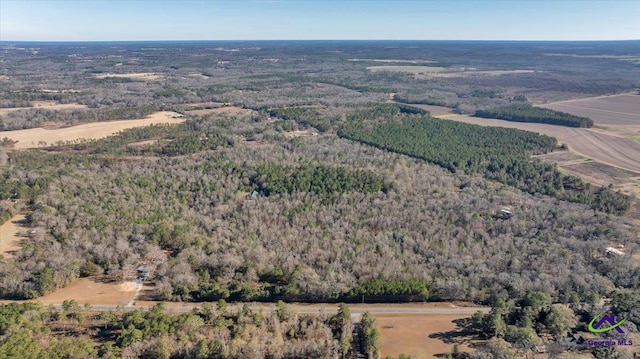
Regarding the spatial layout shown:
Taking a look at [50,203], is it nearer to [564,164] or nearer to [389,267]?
[389,267]

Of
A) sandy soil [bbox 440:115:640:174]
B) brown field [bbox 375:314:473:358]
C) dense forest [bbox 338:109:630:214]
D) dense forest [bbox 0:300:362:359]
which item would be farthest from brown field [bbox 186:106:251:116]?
brown field [bbox 375:314:473:358]

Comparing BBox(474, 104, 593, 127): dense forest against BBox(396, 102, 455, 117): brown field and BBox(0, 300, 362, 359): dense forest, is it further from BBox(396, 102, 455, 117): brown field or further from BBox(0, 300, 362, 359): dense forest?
BBox(0, 300, 362, 359): dense forest

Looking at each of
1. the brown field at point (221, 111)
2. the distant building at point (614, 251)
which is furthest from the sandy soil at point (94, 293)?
the brown field at point (221, 111)

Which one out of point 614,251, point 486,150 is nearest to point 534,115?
point 486,150

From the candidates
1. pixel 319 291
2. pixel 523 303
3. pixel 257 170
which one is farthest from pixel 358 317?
pixel 257 170

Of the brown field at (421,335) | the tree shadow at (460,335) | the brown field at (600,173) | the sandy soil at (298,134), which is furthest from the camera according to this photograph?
the sandy soil at (298,134)

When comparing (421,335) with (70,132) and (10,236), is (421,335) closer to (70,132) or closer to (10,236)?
(10,236)

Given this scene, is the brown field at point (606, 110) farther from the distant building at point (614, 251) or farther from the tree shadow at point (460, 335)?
the tree shadow at point (460, 335)
